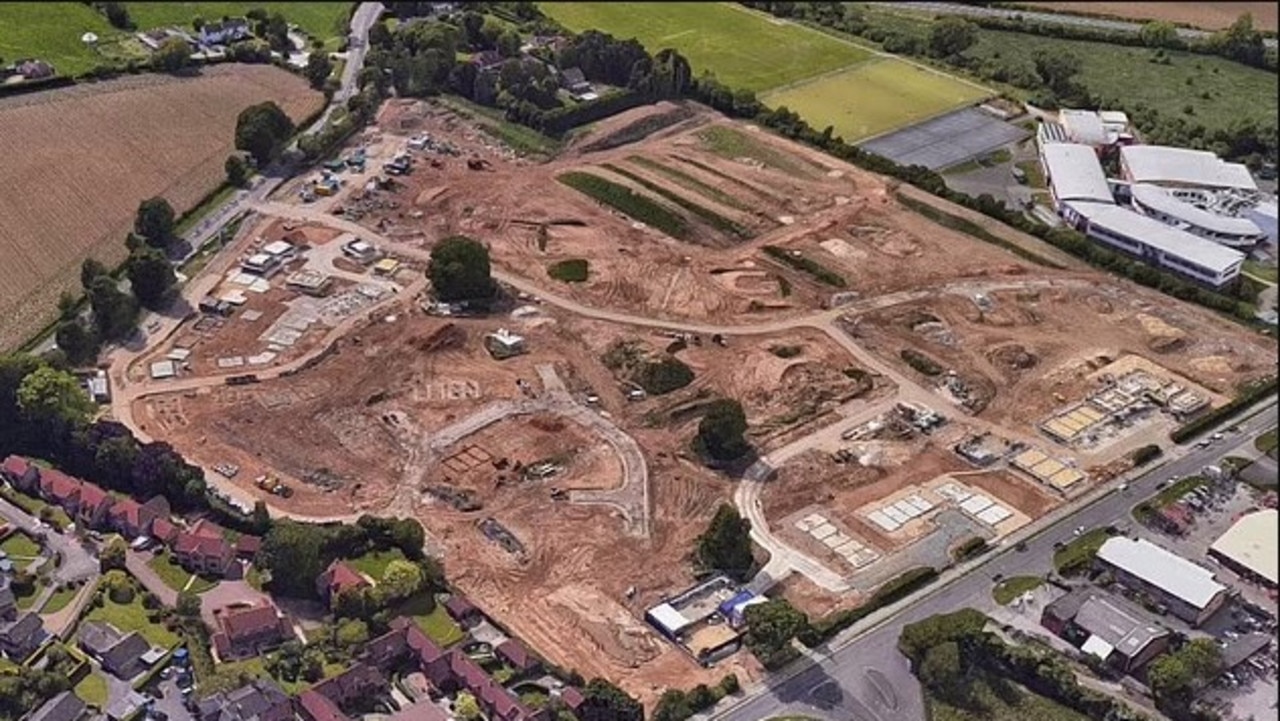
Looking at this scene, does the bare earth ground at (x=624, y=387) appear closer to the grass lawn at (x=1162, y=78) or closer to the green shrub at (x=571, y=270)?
the green shrub at (x=571, y=270)

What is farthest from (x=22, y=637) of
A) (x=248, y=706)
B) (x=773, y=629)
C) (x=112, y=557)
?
(x=773, y=629)

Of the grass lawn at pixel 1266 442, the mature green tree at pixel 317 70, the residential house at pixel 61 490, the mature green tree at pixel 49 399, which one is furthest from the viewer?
the mature green tree at pixel 317 70

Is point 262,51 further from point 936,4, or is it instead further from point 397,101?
point 936,4

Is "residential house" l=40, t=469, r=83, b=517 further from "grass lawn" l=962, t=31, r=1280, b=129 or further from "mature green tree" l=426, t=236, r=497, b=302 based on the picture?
"grass lawn" l=962, t=31, r=1280, b=129

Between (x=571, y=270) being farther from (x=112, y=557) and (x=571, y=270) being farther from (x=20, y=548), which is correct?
(x=20, y=548)

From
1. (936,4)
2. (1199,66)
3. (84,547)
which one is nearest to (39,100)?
(84,547)

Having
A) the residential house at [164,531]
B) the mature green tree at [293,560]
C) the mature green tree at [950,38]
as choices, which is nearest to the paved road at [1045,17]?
the mature green tree at [950,38]

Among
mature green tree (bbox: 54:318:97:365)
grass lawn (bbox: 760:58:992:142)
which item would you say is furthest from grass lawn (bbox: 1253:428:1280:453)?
mature green tree (bbox: 54:318:97:365)
